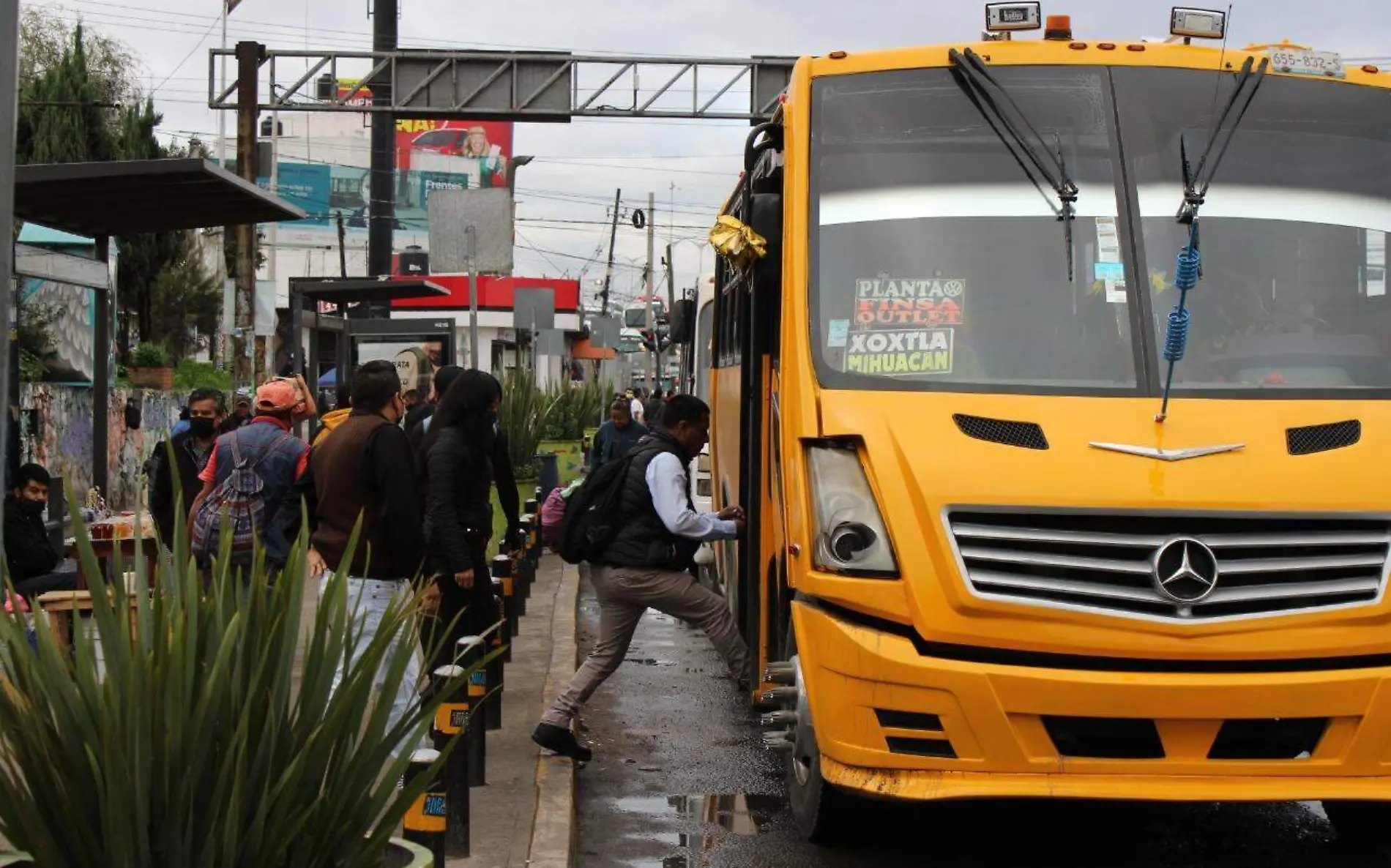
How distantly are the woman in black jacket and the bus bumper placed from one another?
313 cm

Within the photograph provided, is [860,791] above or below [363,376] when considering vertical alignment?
below

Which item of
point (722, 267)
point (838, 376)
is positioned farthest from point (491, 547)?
point (838, 376)

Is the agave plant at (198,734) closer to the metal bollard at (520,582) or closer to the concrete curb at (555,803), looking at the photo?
the concrete curb at (555,803)

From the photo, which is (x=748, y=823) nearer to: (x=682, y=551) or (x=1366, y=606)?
(x=682, y=551)

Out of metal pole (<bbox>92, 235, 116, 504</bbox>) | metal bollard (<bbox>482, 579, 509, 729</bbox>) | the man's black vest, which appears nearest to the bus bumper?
the man's black vest

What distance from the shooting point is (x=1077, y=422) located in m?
5.70

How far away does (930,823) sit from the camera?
283 inches

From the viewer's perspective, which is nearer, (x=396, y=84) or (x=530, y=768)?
(x=530, y=768)

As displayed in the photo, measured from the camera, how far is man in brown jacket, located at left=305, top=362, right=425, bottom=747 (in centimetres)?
692

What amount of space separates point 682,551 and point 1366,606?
3.38 metres

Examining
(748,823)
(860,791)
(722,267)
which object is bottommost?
(748,823)

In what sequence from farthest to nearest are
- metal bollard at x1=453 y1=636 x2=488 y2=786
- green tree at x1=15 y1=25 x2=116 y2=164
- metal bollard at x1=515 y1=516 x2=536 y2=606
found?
green tree at x1=15 y1=25 x2=116 y2=164
metal bollard at x1=515 y1=516 x2=536 y2=606
metal bollard at x1=453 y1=636 x2=488 y2=786

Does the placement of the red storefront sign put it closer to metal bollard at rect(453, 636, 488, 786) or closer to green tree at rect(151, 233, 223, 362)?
green tree at rect(151, 233, 223, 362)

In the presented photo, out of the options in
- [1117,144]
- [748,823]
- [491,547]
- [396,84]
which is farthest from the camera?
[396,84]
